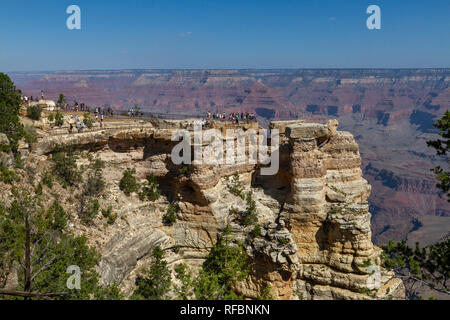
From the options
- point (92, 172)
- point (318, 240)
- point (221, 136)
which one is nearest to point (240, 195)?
point (221, 136)

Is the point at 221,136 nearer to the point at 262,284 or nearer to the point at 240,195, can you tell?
the point at 240,195

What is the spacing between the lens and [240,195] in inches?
1028

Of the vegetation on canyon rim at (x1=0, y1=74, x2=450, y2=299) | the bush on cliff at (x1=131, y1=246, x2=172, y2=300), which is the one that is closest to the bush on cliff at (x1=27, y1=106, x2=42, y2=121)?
the vegetation on canyon rim at (x1=0, y1=74, x2=450, y2=299)

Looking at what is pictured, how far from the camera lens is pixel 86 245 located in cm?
2039

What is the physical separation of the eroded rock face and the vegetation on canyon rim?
80 cm

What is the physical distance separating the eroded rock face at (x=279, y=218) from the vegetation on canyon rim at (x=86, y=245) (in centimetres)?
80

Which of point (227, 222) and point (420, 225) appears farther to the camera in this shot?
point (420, 225)

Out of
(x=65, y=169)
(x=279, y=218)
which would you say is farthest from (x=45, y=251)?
(x=279, y=218)

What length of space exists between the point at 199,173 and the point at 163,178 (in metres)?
4.41

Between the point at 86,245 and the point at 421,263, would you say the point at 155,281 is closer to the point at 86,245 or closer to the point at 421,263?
the point at 86,245

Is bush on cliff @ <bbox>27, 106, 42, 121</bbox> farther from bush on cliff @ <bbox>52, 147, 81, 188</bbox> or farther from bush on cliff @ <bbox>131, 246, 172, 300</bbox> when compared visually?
bush on cliff @ <bbox>131, 246, 172, 300</bbox>

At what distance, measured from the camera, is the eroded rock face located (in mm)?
22094

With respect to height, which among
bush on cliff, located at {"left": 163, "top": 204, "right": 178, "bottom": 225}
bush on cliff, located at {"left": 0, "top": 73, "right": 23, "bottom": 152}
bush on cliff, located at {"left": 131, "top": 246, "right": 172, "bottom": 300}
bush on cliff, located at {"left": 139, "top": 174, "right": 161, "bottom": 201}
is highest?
bush on cliff, located at {"left": 0, "top": 73, "right": 23, "bottom": 152}

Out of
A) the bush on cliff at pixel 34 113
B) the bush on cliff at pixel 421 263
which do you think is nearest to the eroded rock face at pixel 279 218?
the bush on cliff at pixel 421 263
